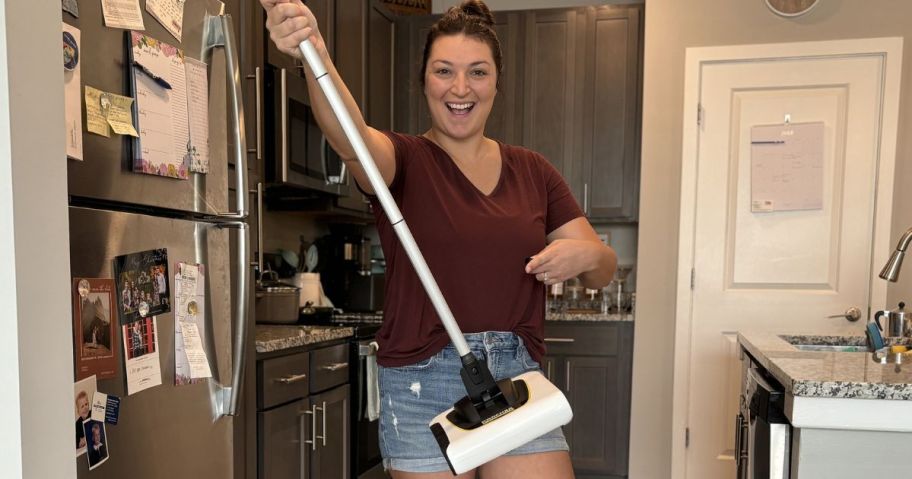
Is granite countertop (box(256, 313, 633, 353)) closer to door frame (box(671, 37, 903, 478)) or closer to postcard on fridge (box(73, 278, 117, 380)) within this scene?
postcard on fridge (box(73, 278, 117, 380))

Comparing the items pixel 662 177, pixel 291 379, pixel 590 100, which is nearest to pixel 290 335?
pixel 291 379

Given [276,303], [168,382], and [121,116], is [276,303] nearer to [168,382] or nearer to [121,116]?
[168,382]

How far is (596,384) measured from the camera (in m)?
3.16

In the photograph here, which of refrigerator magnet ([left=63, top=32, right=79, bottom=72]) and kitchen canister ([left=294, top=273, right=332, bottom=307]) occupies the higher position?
refrigerator magnet ([left=63, top=32, right=79, bottom=72])

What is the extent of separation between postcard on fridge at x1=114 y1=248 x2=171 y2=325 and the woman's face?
0.65m

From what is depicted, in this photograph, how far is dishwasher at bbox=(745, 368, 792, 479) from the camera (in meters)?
1.38

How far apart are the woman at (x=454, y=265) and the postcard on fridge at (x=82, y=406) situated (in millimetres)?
521

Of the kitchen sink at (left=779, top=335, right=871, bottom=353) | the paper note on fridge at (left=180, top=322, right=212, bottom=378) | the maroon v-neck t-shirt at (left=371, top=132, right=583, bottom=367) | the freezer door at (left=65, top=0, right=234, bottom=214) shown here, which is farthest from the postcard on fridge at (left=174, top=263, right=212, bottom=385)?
the kitchen sink at (left=779, top=335, right=871, bottom=353)

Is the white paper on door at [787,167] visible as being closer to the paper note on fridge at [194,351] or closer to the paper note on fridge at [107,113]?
the paper note on fridge at [194,351]

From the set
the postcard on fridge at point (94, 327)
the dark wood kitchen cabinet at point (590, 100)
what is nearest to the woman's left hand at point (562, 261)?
the postcard on fridge at point (94, 327)

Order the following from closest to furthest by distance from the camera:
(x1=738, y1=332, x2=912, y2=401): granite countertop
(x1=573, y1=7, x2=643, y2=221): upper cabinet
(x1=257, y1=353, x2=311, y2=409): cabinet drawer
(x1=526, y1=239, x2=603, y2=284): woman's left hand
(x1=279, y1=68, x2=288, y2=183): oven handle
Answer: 1. (x1=526, y1=239, x2=603, y2=284): woman's left hand
2. (x1=738, y1=332, x2=912, y2=401): granite countertop
3. (x1=257, y1=353, x2=311, y2=409): cabinet drawer
4. (x1=279, y1=68, x2=288, y2=183): oven handle
5. (x1=573, y1=7, x2=643, y2=221): upper cabinet

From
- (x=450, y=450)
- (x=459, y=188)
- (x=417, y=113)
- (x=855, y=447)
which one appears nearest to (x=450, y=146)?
(x=459, y=188)

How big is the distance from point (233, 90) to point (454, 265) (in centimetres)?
85

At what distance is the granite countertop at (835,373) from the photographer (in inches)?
48.8
